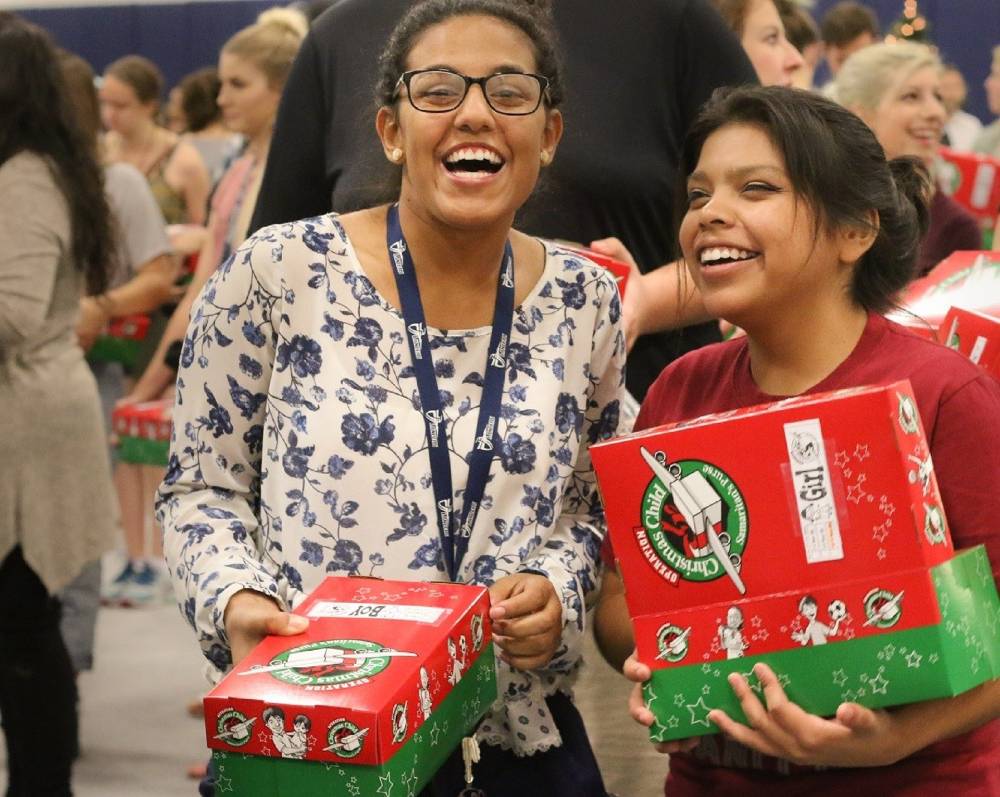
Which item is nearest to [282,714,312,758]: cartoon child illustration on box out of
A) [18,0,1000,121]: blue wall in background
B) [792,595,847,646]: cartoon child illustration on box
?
[792,595,847,646]: cartoon child illustration on box

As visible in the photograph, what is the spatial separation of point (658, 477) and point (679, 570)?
10 cm

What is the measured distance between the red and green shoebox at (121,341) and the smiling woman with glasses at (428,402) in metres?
3.18

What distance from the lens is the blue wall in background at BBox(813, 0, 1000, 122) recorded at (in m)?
10.6

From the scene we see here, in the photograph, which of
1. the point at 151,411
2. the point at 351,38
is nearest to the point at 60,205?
the point at 351,38

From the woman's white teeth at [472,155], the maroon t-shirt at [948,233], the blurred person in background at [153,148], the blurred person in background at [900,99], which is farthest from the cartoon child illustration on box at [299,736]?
the blurred person in background at [153,148]

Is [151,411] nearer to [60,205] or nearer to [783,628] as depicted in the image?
[60,205]

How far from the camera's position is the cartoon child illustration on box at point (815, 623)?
146 centimetres

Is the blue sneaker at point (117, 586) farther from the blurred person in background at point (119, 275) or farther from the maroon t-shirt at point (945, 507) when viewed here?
the maroon t-shirt at point (945, 507)

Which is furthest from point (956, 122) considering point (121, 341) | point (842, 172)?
point (842, 172)

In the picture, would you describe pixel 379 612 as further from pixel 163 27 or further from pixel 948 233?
pixel 163 27

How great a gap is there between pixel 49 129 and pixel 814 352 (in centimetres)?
203

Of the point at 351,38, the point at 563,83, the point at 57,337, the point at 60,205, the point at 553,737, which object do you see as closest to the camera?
the point at 553,737

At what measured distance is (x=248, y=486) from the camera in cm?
179

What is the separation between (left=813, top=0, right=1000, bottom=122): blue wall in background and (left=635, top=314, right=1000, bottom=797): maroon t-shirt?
957cm
